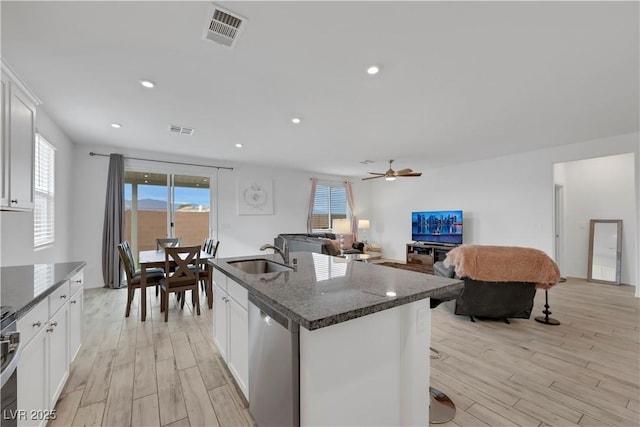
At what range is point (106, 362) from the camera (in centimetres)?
233

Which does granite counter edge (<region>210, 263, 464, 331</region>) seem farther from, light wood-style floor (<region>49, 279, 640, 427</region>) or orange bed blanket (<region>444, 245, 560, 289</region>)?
orange bed blanket (<region>444, 245, 560, 289</region>)

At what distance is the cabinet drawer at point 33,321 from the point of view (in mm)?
1213

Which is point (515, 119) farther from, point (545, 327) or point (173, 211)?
point (173, 211)

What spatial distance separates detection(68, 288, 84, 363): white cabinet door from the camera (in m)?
2.00

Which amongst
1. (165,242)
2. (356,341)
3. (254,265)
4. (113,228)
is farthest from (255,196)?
(356,341)

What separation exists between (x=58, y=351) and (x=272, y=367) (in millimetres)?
1490

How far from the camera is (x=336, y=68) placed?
7.82ft

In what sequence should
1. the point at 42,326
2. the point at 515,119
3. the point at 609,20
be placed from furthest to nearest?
the point at 515,119 < the point at 609,20 < the point at 42,326


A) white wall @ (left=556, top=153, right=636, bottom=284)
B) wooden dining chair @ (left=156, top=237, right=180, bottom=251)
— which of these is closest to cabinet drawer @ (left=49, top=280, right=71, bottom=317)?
wooden dining chair @ (left=156, top=237, right=180, bottom=251)

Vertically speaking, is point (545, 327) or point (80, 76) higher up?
point (80, 76)

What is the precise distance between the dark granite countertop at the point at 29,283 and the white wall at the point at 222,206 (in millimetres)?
3273

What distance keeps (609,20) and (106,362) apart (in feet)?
15.2

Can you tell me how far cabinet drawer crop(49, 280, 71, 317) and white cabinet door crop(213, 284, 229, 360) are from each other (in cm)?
98

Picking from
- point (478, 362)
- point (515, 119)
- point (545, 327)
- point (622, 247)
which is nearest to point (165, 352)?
point (478, 362)
